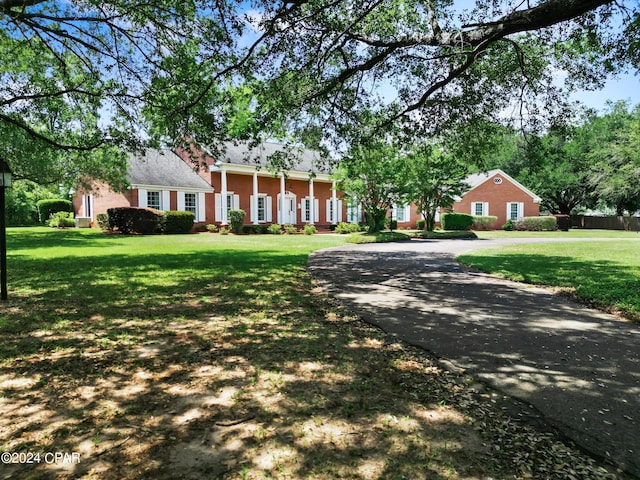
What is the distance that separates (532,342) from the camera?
4211 millimetres

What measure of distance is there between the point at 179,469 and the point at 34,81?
14.0m

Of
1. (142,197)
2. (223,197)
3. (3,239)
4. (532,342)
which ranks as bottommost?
(532,342)

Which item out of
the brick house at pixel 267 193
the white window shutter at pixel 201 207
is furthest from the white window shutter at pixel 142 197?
the brick house at pixel 267 193

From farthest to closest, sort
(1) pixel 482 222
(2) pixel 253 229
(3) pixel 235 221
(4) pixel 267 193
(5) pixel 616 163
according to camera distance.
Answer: (5) pixel 616 163 < (1) pixel 482 222 < (4) pixel 267 193 < (2) pixel 253 229 < (3) pixel 235 221

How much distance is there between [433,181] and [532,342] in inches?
839

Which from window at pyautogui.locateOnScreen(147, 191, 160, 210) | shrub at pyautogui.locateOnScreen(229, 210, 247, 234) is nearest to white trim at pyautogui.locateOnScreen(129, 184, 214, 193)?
window at pyautogui.locateOnScreen(147, 191, 160, 210)

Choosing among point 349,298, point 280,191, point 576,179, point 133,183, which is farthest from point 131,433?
point 576,179

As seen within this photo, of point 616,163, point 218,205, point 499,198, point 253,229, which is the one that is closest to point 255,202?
point 218,205

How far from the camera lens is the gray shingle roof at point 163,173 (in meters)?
25.8

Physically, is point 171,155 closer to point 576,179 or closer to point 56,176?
point 56,176

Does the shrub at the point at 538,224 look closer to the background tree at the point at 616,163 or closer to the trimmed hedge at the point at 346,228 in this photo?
the background tree at the point at 616,163

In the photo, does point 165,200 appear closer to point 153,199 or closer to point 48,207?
point 153,199

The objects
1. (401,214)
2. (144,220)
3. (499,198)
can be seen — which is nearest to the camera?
(144,220)

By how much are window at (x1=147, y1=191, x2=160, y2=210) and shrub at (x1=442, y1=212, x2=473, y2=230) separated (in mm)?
23787
